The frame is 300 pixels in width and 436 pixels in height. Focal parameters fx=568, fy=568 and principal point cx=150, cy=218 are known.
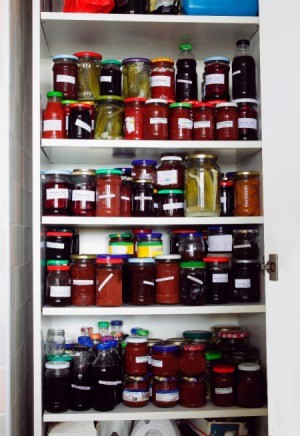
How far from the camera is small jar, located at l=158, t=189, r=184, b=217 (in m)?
2.03

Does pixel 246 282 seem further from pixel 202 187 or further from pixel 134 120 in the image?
pixel 134 120

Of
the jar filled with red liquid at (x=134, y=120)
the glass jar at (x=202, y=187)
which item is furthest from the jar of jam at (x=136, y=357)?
the jar filled with red liquid at (x=134, y=120)

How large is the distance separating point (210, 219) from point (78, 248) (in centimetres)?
55

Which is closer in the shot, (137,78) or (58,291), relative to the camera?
(58,291)

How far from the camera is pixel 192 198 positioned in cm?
201

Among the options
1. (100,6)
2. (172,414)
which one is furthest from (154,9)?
(172,414)

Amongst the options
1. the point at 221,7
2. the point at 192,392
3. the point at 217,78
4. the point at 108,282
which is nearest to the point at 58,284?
the point at 108,282

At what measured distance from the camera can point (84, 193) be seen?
78.3 inches

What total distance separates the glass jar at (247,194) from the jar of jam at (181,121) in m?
0.24

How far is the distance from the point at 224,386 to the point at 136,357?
319 mm

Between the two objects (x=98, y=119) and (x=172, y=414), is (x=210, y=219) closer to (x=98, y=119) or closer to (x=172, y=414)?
(x=98, y=119)

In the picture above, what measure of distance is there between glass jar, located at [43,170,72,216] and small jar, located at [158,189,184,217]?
34 centimetres

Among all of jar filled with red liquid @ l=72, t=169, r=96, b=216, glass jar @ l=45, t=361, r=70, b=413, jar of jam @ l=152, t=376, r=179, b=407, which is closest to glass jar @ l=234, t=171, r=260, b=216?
jar filled with red liquid @ l=72, t=169, r=96, b=216

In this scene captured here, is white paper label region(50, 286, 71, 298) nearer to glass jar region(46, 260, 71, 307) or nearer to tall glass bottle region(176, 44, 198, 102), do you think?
glass jar region(46, 260, 71, 307)
